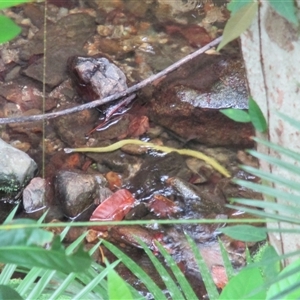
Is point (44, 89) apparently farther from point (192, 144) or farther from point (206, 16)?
Answer: point (206, 16)

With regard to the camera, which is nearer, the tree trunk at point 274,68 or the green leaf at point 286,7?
the green leaf at point 286,7

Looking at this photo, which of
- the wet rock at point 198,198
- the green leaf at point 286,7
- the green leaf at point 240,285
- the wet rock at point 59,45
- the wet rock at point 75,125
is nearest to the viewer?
the green leaf at point 286,7

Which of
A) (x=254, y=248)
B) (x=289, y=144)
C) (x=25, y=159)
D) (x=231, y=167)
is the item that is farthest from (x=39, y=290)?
(x=231, y=167)

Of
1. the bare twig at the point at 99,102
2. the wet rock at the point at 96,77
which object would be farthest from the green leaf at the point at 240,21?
the wet rock at the point at 96,77

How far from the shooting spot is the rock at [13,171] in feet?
7.00

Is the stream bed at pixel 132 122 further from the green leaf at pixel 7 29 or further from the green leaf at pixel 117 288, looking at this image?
the green leaf at pixel 7 29

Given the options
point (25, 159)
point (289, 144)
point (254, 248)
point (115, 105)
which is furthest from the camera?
point (115, 105)

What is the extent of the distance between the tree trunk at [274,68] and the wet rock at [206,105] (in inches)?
Result: 59.8

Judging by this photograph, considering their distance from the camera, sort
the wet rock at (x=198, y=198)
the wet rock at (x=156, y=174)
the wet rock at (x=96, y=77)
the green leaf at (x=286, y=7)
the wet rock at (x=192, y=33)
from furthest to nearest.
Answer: the wet rock at (x=192, y=33)
the wet rock at (x=96, y=77)
the wet rock at (x=156, y=174)
the wet rock at (x=198, y=198)
the green leaf at (x=286, y=7)

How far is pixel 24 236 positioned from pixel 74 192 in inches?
68.2

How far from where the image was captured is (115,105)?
8.43ft

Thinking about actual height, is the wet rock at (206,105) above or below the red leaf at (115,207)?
above

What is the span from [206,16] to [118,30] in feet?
2.00

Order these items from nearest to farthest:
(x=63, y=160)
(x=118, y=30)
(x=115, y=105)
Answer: (x=63, y=160)
(x=115, y=105)
(x=118, y=30)
